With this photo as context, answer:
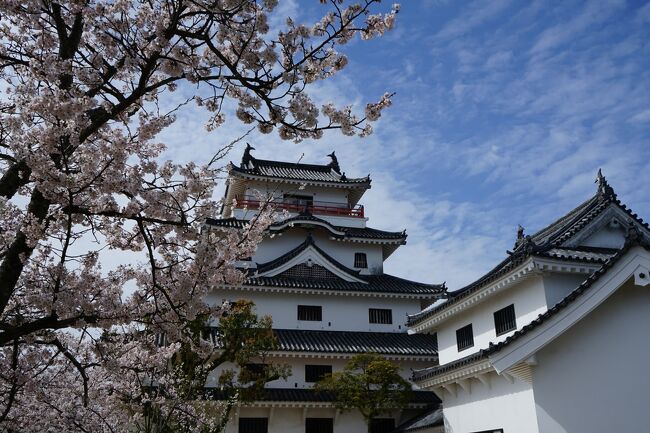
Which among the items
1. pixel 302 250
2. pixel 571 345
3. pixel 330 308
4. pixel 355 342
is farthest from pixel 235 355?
pixel 571 345

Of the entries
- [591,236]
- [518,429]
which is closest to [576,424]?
[518,429]

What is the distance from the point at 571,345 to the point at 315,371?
1394 centimetres

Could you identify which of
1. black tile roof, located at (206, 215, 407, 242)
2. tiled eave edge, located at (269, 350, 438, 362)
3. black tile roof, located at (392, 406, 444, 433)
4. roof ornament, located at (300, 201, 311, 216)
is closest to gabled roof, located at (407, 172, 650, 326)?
black tile roof, located at (392, 406, 444, 433)

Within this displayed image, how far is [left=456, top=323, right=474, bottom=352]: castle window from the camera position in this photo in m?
15.9

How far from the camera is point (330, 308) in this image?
1007 inches

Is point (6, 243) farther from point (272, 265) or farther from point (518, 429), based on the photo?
point (272, 265)

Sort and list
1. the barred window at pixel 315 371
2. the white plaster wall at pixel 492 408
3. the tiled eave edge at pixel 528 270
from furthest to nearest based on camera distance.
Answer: the barred window at pixel 315 371, the tiled eave edge at pixel 528 270, the white plaster wall at pixel 492 408

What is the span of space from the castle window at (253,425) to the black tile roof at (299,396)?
4.05 ft

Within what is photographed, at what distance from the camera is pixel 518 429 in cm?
1200

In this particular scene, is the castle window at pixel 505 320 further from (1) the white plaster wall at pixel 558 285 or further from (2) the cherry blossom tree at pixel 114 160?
(2) the cherry blossom tree at pixel 114 160

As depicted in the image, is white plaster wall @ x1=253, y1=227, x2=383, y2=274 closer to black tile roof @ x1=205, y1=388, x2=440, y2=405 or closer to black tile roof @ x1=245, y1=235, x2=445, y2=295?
black tile roof @ x1=245, y1=235, x2=445, y2=295

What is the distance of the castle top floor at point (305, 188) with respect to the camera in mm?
28625

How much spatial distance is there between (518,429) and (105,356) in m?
9.35

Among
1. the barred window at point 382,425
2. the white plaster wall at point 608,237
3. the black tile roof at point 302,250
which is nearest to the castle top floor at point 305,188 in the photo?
the black tile roof at point 302,250
